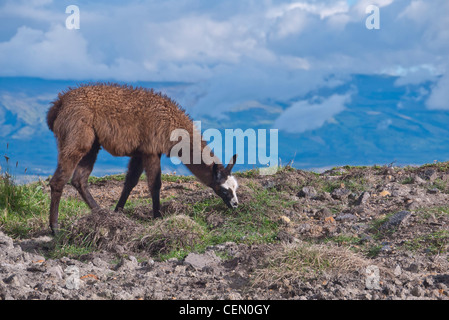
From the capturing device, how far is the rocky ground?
5.50 m

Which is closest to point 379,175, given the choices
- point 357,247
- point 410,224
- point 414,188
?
point 414,188

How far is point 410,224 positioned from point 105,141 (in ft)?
17.0

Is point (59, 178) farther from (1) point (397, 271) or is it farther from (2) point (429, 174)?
(2) point (429, 174)

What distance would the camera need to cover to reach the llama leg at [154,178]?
9367mm

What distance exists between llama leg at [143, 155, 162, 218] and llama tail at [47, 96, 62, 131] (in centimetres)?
170

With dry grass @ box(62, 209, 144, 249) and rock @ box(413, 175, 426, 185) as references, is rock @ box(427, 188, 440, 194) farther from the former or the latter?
dry grass @ box(62, 209, 144, 249)

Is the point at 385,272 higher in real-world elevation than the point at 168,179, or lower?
lower

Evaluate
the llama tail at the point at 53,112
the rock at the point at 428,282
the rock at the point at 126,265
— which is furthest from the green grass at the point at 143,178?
the rock at the point at 428,282

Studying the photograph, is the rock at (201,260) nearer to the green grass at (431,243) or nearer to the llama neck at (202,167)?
the green grass at (431,243)

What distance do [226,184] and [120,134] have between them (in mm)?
2062

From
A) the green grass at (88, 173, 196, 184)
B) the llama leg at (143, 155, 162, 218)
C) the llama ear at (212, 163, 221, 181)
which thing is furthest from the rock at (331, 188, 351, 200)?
the green grass at (88, 173, 196, 184)

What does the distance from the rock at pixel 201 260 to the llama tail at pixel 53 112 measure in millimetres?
4005
